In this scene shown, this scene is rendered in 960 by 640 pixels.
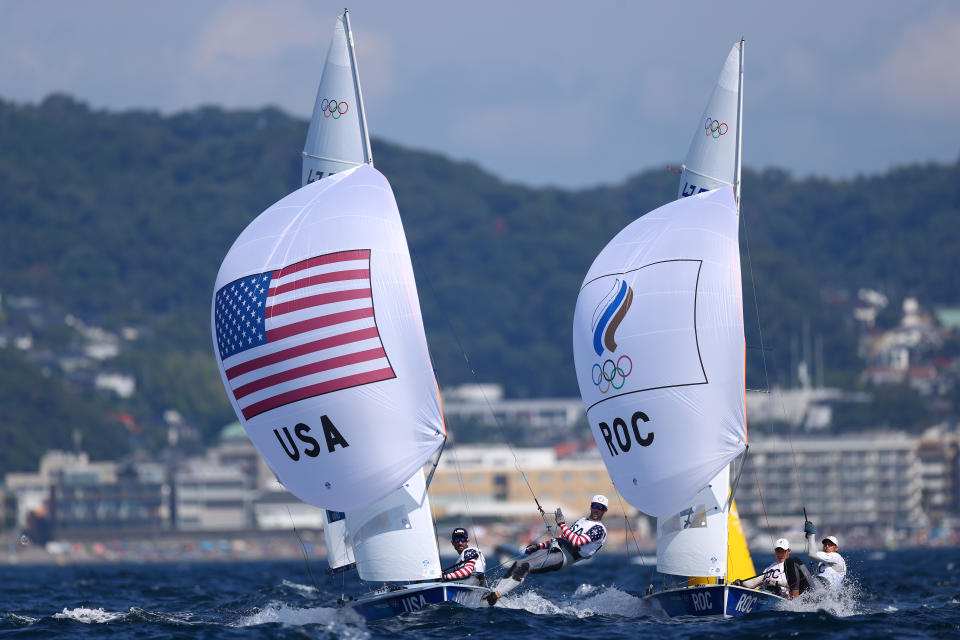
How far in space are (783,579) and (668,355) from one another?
398 centimetres

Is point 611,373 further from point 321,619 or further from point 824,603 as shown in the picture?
point 321,619

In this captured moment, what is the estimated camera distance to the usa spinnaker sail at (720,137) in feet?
99.8

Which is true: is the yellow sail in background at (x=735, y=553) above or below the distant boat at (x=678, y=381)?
below

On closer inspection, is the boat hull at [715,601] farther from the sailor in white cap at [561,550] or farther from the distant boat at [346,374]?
the distant boat at [346,374]

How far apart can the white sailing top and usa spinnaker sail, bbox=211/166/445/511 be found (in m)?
6.48

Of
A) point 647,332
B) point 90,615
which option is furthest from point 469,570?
point 90,615

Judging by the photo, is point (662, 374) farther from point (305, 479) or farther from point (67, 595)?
point (67, 595)

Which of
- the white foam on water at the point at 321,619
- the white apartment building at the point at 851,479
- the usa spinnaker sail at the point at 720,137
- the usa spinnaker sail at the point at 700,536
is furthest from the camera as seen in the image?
the white apartment building at the point at 851,479

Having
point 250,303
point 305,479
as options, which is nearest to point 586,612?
point 305,479

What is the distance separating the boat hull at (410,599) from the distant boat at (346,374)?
0.02 metres

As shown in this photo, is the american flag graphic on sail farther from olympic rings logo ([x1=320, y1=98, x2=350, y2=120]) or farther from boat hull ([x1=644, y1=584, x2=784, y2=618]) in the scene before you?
boat hull ([x1=644, y1=584, x2=784, y2=618])

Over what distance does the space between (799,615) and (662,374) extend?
4.13 metres

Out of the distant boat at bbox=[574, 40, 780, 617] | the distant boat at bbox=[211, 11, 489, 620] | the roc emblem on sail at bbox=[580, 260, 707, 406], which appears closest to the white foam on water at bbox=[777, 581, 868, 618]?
the distant boat at bbox=[574, 40, 780, 617]

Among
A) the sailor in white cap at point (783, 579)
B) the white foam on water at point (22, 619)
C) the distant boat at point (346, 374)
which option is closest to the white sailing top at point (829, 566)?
the sailor in white cap at point (783, 579)
